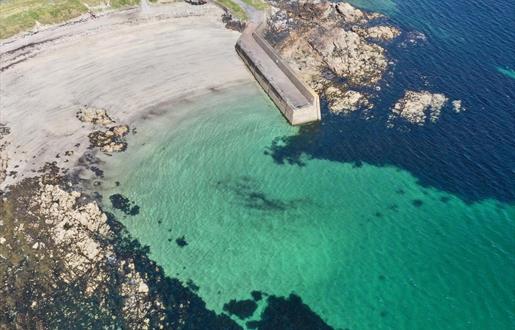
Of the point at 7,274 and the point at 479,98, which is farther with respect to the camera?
the point at 479,98

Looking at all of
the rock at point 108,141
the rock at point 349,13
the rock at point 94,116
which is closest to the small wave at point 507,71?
the rock at point 349,13

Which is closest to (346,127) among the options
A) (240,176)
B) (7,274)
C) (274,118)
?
(274,118)

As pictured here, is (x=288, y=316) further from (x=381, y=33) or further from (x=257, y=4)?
(x=257, y=4)

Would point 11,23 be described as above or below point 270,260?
above

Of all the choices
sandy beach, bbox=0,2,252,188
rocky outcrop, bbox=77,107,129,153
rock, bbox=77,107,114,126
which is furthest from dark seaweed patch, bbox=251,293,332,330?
rock, bbox=77,107,114,126

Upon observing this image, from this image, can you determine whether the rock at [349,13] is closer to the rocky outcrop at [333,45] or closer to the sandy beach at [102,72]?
the rocky outcrop at [333,45]

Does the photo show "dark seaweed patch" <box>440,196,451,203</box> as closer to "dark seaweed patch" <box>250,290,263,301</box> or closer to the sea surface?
the sea surface

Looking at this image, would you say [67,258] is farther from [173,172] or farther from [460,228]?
[460,228]

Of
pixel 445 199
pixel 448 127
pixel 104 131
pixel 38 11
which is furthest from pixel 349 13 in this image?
pixel 38 11
